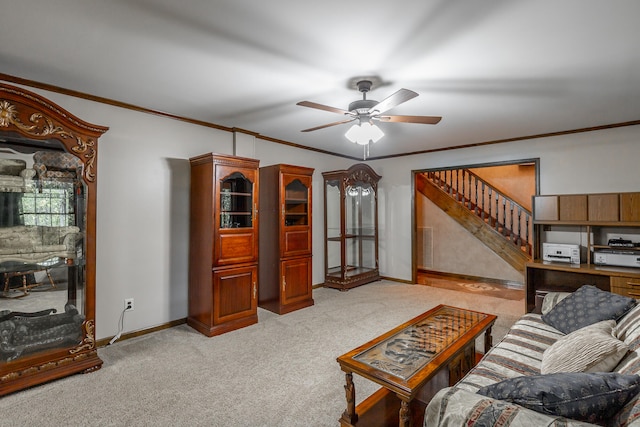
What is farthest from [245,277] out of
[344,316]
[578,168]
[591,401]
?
[578,168]

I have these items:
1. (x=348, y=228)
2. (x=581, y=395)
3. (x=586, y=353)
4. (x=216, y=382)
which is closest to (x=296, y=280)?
(x=348, y=228)

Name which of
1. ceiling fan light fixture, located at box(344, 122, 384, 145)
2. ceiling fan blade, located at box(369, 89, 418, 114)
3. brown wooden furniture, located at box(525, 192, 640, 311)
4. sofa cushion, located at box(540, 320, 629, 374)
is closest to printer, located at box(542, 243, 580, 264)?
brown wooden furniture, located at box(525, 192, 640, 311)

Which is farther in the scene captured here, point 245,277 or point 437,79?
point 245,277

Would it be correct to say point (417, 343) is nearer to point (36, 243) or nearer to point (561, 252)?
point (36, 243)

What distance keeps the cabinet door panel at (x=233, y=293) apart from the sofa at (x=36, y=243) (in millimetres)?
1239

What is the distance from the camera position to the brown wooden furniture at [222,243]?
330 centimetres

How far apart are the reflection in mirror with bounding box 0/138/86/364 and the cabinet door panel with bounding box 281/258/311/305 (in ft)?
6.83

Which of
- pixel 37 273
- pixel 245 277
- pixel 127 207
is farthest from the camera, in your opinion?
pixel 245 277

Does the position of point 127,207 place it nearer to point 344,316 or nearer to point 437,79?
point 344,316

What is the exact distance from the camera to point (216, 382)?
2.35m

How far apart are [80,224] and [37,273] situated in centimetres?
46

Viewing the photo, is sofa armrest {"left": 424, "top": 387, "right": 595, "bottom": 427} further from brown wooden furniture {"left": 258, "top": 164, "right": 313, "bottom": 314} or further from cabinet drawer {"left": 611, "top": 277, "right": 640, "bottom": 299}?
cabinet drawer {"left": 611, "top": 277, "right": 640, "bottom": 299}

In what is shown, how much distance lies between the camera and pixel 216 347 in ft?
9.71

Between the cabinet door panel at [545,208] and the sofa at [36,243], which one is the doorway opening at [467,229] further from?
the sofa at [36,243]
